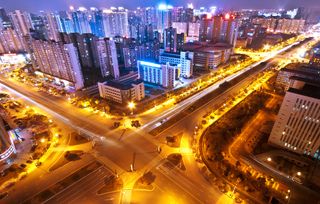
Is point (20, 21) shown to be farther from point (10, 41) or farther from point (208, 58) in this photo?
point (208, 58)

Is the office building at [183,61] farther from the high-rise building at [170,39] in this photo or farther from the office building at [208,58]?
the high-rise building at [170,39]

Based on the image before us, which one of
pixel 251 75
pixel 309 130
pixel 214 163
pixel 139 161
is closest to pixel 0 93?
pixel 139 161

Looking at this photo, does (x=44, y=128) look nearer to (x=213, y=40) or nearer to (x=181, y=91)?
(x=181, y=91)

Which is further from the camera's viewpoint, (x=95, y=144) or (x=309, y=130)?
(x=95, y=144)

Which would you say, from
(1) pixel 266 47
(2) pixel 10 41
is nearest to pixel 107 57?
(2) pixel 10 41

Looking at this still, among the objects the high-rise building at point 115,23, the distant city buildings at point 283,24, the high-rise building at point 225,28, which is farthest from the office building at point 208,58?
the distant city buildings at point 283,24

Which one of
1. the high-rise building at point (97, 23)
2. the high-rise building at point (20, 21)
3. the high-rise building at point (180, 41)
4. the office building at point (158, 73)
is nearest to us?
the office building at point (158, 73)
